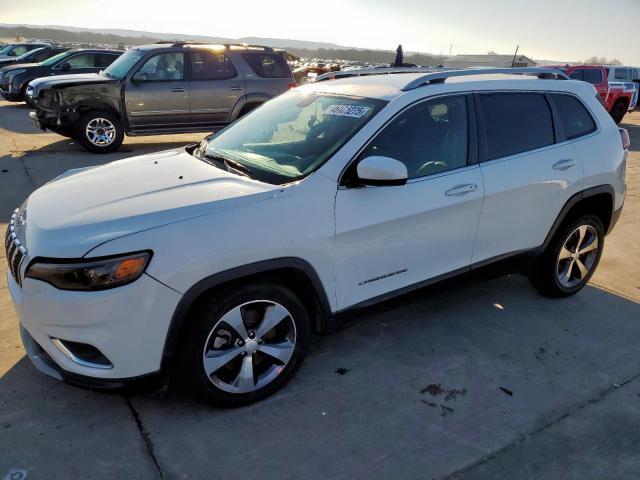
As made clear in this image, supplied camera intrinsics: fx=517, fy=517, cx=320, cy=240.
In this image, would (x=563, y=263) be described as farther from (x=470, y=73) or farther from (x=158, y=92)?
(x=158, y=92)

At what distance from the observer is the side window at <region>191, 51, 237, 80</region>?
9.53 m

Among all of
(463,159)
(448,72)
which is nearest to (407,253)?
(463,159)

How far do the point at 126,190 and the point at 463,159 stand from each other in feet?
6.76

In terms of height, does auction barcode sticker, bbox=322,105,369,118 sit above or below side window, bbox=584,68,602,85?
below

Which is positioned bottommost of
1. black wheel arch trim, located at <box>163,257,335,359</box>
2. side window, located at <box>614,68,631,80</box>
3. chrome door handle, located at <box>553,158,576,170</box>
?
black wheel arch trim, located at <box>163,257,335,359</box>

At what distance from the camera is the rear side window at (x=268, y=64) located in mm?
9938

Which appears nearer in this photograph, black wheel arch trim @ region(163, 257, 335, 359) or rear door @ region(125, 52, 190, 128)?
black wheel arch trim @ region(163, 257, 335, 359)

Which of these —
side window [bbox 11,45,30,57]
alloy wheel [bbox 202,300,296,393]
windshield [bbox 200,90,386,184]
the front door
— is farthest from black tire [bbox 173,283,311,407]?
side window [bbox 11,45,30,57]

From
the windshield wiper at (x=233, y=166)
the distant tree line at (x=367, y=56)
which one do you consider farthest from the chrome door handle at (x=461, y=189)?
the distant tree line at (x=367, y=56)

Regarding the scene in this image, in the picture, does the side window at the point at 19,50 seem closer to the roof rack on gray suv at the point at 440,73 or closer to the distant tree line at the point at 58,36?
the roof rack on gray suv at the point at 440,73

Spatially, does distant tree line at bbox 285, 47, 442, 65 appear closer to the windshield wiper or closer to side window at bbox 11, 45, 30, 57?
side window at bbox 11, 45, 30, 57

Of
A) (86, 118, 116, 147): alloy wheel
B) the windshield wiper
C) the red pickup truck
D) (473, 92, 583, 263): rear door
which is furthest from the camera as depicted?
the red pickup truck

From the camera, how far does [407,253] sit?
310 centimetres

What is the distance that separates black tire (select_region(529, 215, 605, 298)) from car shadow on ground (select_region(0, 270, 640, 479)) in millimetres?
415
